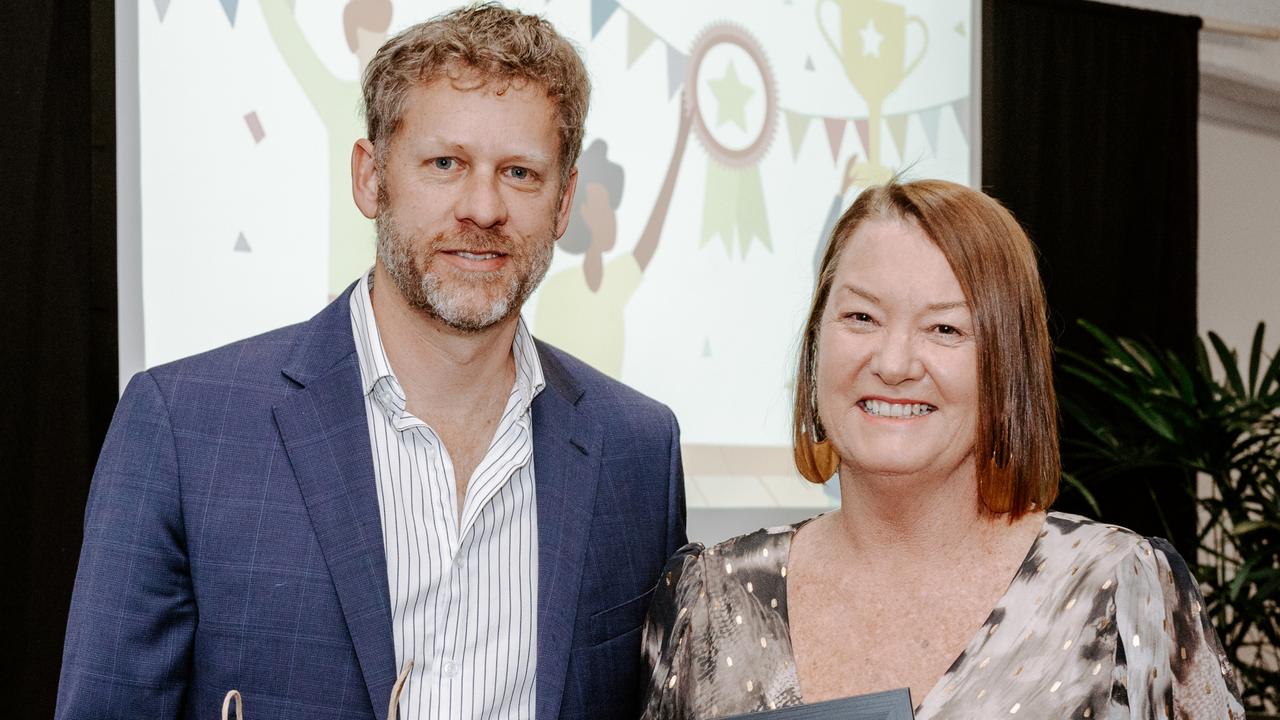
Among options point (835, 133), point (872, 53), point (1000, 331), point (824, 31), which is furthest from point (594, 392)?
point (872, 53)

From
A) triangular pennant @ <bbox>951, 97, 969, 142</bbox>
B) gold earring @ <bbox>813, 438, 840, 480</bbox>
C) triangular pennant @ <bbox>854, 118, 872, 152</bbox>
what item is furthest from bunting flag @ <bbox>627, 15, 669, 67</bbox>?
gold earring @ <bbox>813, 438, 840, 480</bbox>

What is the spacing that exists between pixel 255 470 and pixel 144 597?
216 millimetres

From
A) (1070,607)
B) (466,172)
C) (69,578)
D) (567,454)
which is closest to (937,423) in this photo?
(1070,607)

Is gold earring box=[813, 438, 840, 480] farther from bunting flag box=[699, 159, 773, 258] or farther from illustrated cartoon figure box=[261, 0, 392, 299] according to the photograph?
bunting flag box=[699, 159, 773, 258]

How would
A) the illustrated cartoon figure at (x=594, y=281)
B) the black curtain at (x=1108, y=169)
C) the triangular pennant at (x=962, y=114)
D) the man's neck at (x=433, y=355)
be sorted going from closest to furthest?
the man's neck at (x=433, y=355), the illustrated cartoon figure at (x=594, y=281), the triangular pennant at (x=962, y=114), the black curtain at (x=1108, y=169)

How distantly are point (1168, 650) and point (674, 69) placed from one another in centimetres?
228

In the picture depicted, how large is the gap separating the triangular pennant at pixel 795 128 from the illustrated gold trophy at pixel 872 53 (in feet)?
0.73

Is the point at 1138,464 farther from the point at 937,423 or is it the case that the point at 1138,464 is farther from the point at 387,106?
the point at 387,106

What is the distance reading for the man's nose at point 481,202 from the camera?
1.81 m

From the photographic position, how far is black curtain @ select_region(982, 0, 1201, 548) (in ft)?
15.2

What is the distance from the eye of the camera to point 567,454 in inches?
78.5

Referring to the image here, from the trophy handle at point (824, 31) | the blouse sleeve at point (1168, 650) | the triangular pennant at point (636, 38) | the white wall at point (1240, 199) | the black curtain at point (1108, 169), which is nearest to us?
the blouse sleeve at point (1168, 650)

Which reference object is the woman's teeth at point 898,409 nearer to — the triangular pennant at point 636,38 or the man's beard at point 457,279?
the man's beard at point 457,279

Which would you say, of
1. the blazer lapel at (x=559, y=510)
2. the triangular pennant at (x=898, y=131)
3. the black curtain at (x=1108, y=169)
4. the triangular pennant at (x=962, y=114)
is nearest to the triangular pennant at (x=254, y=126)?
the blazer lapel at (x=559, y=510)
